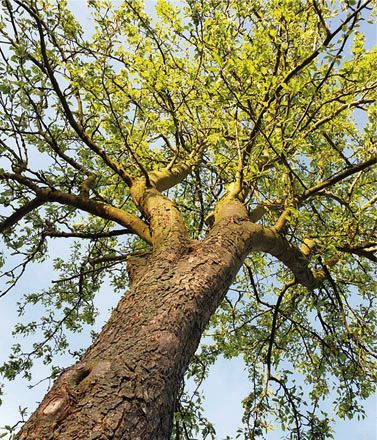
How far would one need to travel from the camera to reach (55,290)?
9.27 metres

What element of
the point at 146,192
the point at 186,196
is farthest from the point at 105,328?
the point at 186,196

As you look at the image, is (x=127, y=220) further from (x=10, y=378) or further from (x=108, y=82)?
(x=10, y=378)

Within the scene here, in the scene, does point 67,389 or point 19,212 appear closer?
point 67,389

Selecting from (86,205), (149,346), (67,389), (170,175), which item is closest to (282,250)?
(170,175)

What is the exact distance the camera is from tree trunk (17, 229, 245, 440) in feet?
7.86

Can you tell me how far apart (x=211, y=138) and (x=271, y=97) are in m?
1.13

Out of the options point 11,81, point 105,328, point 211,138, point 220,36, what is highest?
point 220,36

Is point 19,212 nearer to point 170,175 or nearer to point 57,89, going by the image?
point 57,89

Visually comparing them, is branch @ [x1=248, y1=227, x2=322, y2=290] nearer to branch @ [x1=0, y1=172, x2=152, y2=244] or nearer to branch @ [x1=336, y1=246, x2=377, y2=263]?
branch @ [x1=336, y1=246, x2=377, y2=263]

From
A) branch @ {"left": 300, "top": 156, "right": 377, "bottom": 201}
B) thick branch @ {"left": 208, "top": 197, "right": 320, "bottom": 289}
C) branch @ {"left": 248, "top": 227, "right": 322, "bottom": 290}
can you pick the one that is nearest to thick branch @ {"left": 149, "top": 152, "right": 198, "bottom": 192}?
thick branch @ {"left": 208, "top": 197, "right": 320, "bottom": 289}

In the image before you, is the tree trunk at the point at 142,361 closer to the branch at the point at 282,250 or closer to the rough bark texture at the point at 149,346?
the rough bark texture at the point at 149,346

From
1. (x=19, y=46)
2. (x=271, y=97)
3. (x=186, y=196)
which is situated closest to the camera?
(x=19, y=46)

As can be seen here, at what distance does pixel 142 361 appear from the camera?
9.36 ft

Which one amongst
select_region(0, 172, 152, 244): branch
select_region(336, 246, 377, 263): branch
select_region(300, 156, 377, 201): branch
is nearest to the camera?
select_region(300, 156, 377, 201): branch
